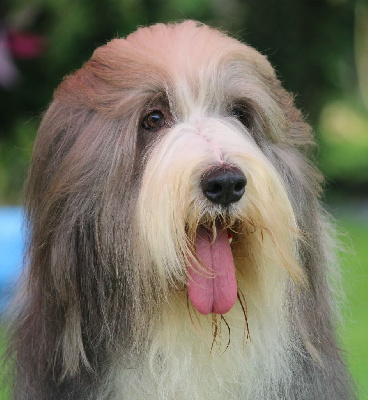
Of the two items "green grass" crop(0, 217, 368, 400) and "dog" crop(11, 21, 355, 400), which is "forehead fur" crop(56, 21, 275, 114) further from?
"green grass" crop(0, 217, 368, 400)

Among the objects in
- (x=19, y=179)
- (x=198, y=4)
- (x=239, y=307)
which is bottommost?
(x=19, y=179)

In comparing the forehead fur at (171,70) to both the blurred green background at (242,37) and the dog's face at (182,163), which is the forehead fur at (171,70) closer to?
the dog's face at (182,163)

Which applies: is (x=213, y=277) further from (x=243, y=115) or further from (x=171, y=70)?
(x=171, y=70)

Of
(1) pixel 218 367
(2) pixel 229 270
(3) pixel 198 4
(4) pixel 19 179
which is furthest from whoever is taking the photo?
(4) pixel 19 179

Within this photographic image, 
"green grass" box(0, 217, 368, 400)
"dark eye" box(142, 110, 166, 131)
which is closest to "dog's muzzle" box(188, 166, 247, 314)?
"dark eye" box(142, 110, 166, 131)

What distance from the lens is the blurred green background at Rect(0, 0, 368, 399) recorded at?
763 cm

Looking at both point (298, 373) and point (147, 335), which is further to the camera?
point (298, 373)

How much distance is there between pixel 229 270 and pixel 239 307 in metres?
0.19

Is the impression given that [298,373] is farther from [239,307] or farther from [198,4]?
[198,4]

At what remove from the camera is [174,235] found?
2525mm

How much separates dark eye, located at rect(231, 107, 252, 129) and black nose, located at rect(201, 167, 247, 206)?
404mm

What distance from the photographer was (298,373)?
3.00 m

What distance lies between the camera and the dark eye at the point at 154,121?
9.17 ft

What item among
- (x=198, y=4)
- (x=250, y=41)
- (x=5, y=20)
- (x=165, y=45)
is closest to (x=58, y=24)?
(x=5, y=20)
